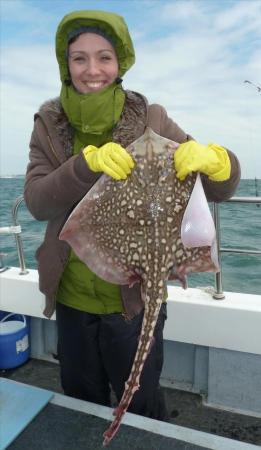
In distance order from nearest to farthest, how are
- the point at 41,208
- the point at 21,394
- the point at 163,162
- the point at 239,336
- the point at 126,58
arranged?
1. the point at 163,162
2. the point at 41,208
3. the point at 126,58
4. the point at 21,394
5. the point at 239,336

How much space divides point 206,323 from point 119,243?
1.70 metres

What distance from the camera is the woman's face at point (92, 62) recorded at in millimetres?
2164

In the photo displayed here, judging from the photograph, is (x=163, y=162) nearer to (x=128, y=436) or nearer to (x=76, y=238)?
(x=76, y=238)

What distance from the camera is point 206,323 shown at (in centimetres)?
328

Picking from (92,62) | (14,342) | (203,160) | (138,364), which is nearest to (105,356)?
(138,364)

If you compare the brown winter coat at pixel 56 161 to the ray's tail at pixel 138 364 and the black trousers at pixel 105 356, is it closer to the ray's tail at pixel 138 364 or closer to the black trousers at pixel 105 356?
the black trousers at pixel 105 356

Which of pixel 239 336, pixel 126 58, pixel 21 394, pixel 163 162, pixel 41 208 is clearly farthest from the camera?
pixel 239 336

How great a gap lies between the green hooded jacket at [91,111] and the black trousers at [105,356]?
0.33ft

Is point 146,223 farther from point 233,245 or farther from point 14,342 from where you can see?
point 233,245

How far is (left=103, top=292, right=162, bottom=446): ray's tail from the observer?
64.2 inches

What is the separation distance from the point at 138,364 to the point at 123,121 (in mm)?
1279

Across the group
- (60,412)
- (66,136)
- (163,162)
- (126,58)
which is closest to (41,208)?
(66,136)

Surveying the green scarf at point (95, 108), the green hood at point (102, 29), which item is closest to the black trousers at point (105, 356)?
the green scarf at point (95, 108)

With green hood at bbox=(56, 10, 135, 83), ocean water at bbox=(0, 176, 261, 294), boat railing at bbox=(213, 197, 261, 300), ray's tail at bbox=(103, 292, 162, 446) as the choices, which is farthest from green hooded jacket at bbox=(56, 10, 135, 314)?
ocean water at bbox=(0, 176, 261, 294)
